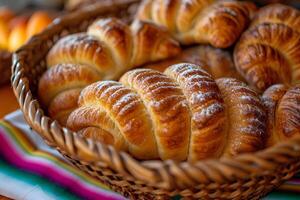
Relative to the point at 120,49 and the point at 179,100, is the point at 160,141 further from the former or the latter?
the point at 120,49

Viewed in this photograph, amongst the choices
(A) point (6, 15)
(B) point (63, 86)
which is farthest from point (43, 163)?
(A) point (6, 15)

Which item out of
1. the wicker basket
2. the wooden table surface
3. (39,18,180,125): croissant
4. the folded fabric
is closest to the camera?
the wicker basket

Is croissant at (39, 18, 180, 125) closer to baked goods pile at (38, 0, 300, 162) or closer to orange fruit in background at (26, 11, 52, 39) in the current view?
baked goods pile at (38, 0, 300, 162)

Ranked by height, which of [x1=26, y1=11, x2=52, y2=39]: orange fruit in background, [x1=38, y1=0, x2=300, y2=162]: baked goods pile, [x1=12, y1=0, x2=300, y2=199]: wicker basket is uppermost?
[x1=26, y1=11, x2=52, y2=39]: orange fruit in background

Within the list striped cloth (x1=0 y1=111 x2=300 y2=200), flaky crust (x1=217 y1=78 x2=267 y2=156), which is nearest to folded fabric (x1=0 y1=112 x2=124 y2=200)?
striped cloth (x1=0 y1=111 x2=300 y2=200)

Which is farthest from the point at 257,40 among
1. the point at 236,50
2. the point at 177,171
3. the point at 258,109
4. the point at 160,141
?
the point at 177,171

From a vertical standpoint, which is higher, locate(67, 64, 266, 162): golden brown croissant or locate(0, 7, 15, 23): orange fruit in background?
locate(0, 7, 15, 23): orange fruit in background

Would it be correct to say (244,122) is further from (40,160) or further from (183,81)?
(40,160)
